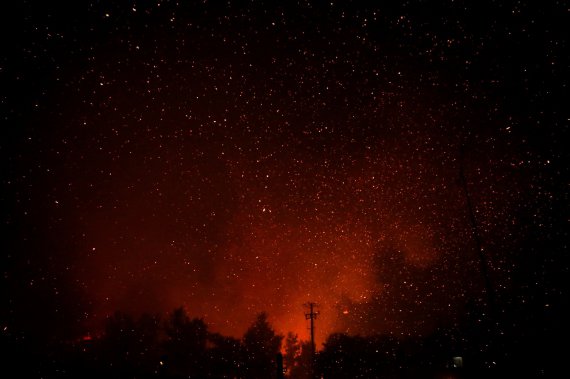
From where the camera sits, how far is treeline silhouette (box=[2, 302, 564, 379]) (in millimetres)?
7768

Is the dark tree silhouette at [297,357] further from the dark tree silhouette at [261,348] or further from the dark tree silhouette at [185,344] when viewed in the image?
the dark tree silhouette at [185,344]

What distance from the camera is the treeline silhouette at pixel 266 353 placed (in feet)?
25.5

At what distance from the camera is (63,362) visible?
713cm

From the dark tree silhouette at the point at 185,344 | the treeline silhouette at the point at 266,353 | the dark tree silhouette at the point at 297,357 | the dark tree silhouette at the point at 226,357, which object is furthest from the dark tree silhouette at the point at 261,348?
the dark tree silhouette at the point at 297,357

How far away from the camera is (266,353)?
31625 millimetres

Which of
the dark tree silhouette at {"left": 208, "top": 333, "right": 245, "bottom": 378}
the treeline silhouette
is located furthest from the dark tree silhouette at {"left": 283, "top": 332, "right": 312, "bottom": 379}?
the dark tree silhouette at {"left": 208, "top": 333, "right": 245, "bottom": 378}

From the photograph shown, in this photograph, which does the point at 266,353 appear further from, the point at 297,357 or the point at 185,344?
the point at 297,357

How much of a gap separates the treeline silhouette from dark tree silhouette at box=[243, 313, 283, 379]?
85 mm

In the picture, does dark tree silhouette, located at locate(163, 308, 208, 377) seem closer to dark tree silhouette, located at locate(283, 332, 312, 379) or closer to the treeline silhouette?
the treeline silhouette

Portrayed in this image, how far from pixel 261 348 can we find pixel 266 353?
2.43ft

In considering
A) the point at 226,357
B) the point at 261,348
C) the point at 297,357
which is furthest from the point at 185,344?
the point at 297,357

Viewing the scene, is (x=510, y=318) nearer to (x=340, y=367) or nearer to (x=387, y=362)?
(x=387, y=362)

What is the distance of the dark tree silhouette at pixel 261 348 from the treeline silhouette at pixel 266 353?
85 mm

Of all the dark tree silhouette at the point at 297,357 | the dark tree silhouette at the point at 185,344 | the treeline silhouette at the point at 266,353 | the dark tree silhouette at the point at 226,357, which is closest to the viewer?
the treeline silhouette at the point at 266,353
